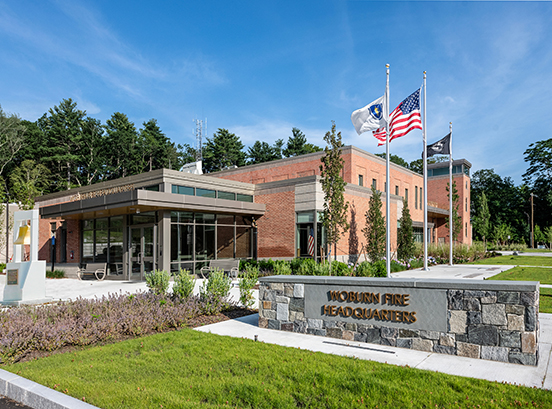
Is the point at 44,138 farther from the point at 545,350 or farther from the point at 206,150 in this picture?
the point at 545,350

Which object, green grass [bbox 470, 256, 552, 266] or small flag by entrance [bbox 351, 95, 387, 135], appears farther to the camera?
green grass [bbox 470, 256, 552, 266]

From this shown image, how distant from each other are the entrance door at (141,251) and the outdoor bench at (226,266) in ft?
8.95

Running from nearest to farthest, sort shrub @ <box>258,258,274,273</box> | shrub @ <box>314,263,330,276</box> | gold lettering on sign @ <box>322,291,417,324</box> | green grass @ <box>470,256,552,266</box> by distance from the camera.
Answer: gold lettering on sign @ <box>322,291,417,324</box> → shrub @ <box>314,263,330,276</box> → shrub @ <box>258,258,274,273</box> → green grass @ <box>470,256,552,266</box>

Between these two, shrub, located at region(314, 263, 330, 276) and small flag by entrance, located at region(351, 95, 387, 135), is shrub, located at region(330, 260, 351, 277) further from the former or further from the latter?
small flag by entrance, located at region(351, 95, 387, 135)

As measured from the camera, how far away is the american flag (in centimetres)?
1691

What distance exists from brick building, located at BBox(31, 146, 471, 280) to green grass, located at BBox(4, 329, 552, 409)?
12297 millimetres

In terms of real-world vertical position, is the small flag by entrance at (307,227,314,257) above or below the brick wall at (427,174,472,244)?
below

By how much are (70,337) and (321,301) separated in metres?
4.66

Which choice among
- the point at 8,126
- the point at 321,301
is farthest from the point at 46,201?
the point at 321,301

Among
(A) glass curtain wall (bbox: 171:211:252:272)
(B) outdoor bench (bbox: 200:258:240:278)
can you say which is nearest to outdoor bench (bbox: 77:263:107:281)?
(A) glass curtain wall (bbox: 171:211:252:272)

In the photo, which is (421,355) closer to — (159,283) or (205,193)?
(159,283)

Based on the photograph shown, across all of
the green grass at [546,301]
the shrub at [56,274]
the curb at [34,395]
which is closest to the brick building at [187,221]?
the shrub at [56,274]

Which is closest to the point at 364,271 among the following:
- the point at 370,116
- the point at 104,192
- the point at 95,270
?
Result: the point at 370,116

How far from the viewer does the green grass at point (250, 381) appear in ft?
14.6
